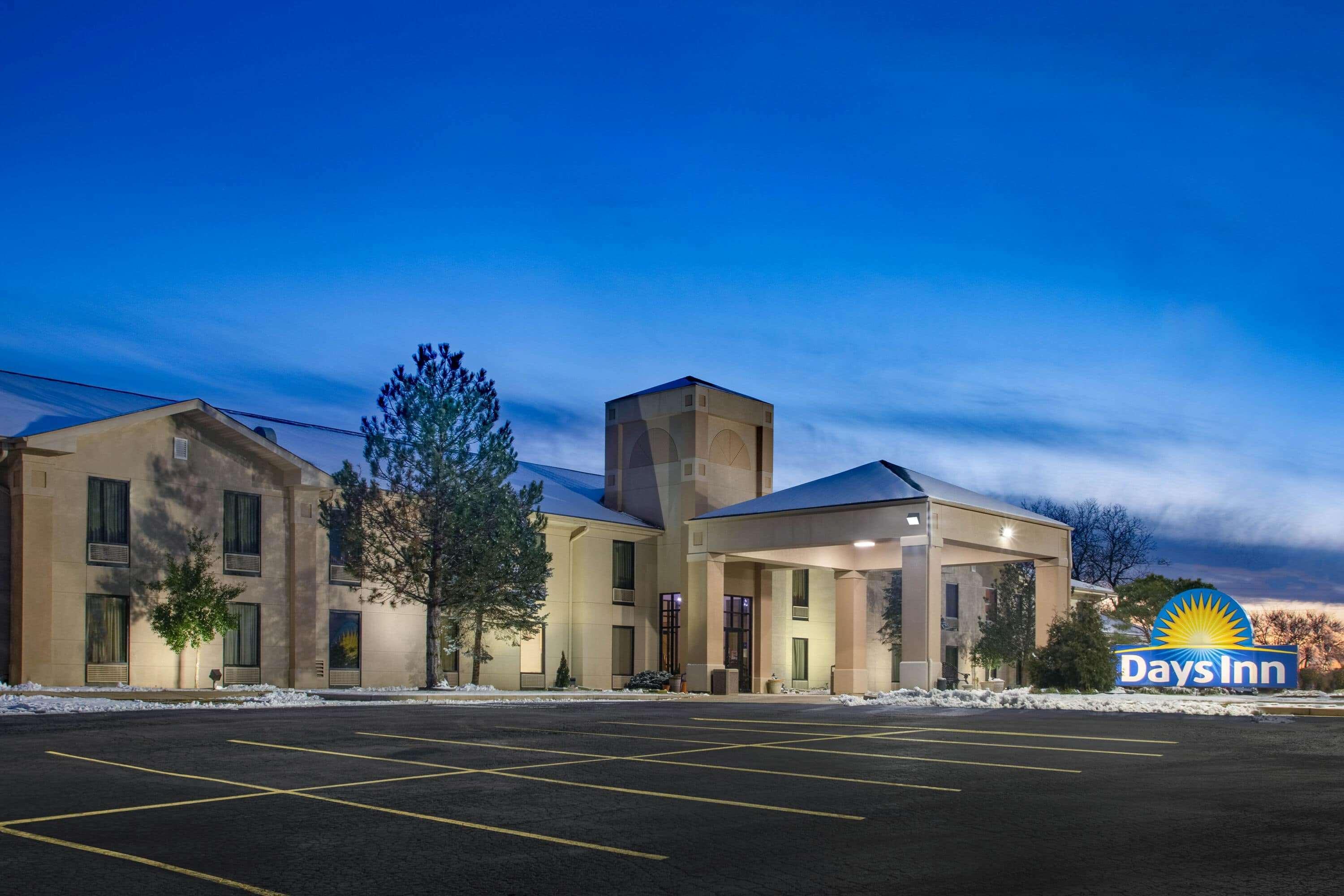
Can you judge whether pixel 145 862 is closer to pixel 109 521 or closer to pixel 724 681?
pixel 109 521

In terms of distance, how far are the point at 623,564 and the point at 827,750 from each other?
30.5 meters

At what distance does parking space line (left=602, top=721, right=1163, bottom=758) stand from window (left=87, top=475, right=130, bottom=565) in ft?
60.1

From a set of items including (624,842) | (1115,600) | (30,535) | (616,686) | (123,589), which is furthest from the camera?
(1115,600)

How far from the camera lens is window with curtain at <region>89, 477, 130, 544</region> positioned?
31094 mm

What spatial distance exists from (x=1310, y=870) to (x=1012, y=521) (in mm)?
32001

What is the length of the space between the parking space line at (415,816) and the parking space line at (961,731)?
10.3 meters

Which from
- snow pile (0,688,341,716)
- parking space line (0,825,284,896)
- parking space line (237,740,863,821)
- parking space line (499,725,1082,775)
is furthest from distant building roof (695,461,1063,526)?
parking space line (0,825,284,896)

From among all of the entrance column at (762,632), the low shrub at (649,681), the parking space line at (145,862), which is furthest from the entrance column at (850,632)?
the parking space line at (145,862)

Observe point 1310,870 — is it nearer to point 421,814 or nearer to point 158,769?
point 421,814

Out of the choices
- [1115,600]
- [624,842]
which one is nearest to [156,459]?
[624,842]

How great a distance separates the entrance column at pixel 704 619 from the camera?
132ft

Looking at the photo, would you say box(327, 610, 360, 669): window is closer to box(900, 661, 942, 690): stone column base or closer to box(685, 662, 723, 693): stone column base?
box(685, 662, 723, 693): stone column base

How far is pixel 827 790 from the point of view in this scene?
10.4 meters

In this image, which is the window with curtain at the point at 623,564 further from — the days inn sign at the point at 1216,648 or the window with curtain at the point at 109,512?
the days inn sign at the point at 1216,648
